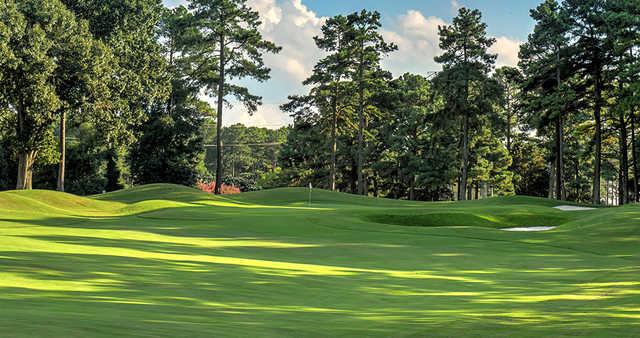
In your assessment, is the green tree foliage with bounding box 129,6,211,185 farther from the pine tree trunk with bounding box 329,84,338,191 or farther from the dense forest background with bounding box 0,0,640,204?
the pine tree trunk with bounding box 329,84,338,191

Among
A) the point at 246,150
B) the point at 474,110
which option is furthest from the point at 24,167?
the point at 246,150

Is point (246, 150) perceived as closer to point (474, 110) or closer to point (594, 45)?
point (474, 110)

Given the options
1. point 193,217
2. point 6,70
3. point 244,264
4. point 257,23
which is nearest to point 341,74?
point 257,23

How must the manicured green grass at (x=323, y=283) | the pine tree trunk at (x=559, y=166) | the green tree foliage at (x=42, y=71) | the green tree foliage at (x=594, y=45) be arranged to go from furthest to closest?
the pine tree trunk at (x=559, y=166) → the green tree foliage at (x=594, y=45) → the green tree foliage at (x=42, y=71) → the manicured green grass at (x=323, y=283)

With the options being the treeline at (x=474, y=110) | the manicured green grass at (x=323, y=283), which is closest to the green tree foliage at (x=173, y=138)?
the treeline at (x=474, y=110)

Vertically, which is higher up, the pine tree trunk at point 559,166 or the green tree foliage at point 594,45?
the green tree foliage at point 594,45

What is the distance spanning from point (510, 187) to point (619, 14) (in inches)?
1392

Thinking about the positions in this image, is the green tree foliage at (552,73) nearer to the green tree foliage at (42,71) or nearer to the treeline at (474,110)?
the treeline at (474,110)

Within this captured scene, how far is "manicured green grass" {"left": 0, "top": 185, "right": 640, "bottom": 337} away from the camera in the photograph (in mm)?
4598

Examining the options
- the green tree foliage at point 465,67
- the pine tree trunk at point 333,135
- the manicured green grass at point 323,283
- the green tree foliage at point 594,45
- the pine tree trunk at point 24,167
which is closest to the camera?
the manicured green grass at point 323,283

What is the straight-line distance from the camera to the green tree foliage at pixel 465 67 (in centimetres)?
A: 5116

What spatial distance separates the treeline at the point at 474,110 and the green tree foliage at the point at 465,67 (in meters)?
0.10

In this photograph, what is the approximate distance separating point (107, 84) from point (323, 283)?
33.2 meters

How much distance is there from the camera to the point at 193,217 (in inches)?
855
